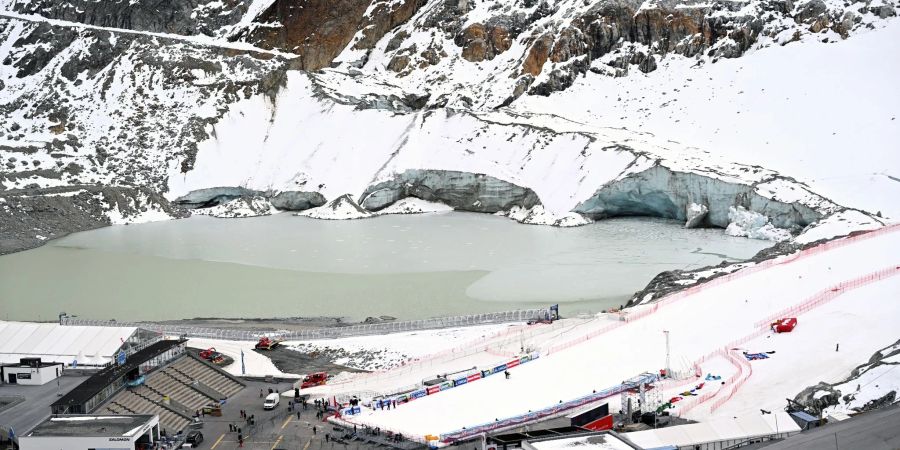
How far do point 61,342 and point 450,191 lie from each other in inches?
2139

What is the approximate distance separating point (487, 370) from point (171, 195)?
6770cm

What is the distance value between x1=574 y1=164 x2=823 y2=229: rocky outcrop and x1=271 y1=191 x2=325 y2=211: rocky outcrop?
91.3 feet

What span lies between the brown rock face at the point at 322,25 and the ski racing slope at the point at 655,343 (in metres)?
78.4

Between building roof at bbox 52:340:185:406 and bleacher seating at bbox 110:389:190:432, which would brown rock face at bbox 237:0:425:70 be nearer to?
building roof at bbox 52:340:185:406

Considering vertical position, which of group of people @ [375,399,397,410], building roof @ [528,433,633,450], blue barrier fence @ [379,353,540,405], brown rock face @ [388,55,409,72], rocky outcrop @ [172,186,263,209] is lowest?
group of people @ [375,399,397,410]

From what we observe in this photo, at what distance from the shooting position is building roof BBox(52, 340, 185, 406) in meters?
32.4

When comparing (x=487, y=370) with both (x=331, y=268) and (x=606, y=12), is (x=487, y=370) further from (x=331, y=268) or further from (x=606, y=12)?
(x=606, y=12)

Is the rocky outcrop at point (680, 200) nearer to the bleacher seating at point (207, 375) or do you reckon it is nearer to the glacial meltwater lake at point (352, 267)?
the glacial meltwater lake at point (352, 267)

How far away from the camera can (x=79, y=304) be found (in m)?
57.6

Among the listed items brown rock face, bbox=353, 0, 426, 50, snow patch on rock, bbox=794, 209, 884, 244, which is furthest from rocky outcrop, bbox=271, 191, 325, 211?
snow patch on rock, bbox=794, 209, 884, 244

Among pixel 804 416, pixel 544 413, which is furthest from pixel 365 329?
pixel 804 416

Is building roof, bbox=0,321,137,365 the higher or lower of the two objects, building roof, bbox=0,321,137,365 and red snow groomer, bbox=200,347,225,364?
the higher

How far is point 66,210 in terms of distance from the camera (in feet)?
295

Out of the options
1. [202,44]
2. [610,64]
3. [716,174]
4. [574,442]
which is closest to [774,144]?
[716,174]
